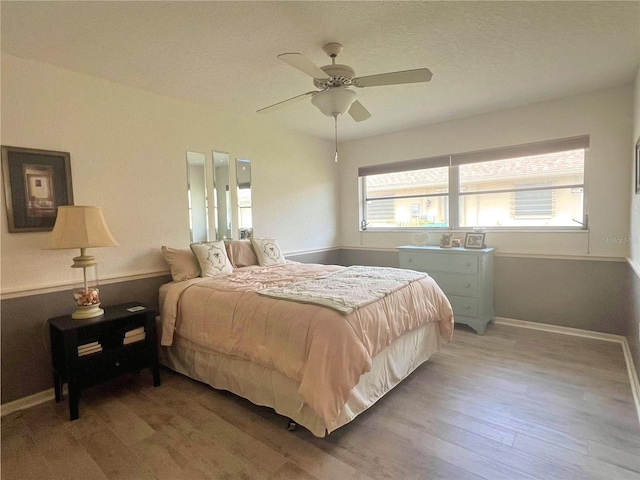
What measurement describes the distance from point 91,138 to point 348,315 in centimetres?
253

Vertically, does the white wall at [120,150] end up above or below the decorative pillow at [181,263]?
above

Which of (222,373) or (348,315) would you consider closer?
(348,315)

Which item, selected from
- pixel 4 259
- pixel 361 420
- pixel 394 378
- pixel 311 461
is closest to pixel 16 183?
pixel 4 259

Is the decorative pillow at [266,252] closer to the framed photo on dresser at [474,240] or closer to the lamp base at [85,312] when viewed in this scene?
the lamp base at [85,312]

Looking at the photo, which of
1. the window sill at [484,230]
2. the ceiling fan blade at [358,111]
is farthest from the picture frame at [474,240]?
the ceiling fan blade at [358,111]

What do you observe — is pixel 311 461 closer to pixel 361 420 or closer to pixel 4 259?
pixel 361 420

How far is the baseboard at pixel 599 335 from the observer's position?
228 cm

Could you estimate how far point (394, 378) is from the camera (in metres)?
2.33

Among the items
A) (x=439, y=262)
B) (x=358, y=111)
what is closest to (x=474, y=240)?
(x=439, y=262)

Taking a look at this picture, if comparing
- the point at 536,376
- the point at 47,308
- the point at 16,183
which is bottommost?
the point at 536,376

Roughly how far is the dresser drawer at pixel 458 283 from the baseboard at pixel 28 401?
3731 mm

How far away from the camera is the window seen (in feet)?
11.5

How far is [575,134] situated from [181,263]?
164 inches

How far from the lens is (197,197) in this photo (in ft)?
11.2
